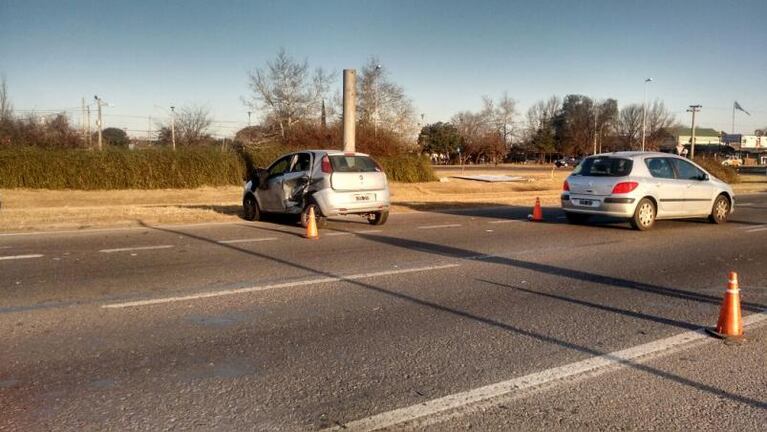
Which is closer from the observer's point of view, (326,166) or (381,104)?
(326,166)

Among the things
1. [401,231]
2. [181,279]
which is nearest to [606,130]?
[401,231]

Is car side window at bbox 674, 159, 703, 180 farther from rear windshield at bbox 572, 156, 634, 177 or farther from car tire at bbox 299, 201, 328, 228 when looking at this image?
car tire at bbox 299, 201, 328, 228

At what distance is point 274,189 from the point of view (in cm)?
→ 1402

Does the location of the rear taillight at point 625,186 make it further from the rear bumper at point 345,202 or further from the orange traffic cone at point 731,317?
the orange traffic cone at point 731,317

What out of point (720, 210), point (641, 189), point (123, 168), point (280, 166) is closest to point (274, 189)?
point (280, 166)

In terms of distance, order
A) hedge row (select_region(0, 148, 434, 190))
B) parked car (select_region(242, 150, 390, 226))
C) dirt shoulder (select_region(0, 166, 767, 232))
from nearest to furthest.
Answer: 1. parked car (select_region(242, 150, 390, 226))
2. dirt shoulder (select_region(0, 166, 767, 232))
3. hedge row (select_region(0, 148, 434, 190))

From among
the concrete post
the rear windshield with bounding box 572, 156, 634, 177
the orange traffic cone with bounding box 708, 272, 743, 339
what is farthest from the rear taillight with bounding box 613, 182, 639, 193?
the concrete post

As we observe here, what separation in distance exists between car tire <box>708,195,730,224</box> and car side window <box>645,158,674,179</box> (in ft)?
5.66

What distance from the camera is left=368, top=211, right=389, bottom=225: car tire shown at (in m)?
14.0

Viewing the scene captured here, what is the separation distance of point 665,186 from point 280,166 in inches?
331

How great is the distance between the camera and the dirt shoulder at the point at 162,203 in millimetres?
14613

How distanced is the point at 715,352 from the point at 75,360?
4.97 meters

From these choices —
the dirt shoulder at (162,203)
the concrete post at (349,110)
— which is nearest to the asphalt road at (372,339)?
the dirt shoulder at (162,203)

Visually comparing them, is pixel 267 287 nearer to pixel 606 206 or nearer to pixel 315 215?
pixel 315 215
